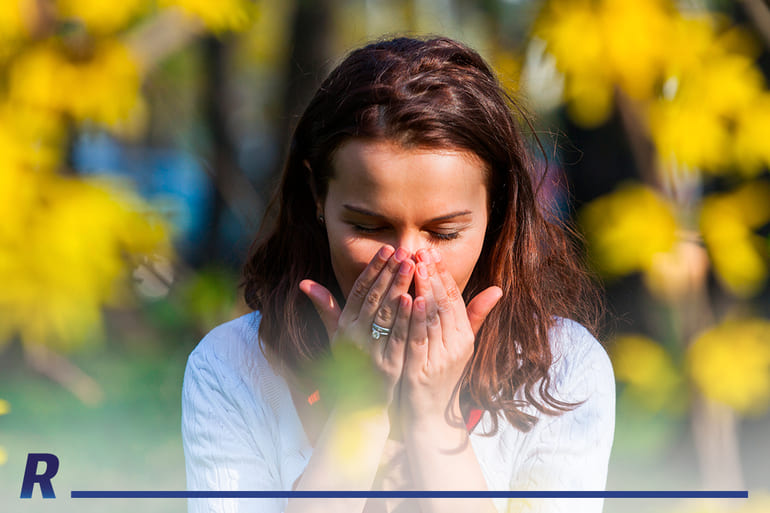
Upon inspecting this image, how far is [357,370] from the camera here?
0.87 meters

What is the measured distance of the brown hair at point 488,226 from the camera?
2.92ft

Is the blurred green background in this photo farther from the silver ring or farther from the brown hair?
the silver ring

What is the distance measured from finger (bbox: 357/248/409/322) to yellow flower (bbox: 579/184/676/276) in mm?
638

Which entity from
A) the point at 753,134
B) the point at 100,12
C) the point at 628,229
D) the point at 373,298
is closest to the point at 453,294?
the point at 373,298

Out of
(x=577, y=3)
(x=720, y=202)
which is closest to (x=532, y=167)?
(x=577, y=3)

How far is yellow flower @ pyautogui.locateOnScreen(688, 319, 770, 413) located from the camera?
1354 millimetres

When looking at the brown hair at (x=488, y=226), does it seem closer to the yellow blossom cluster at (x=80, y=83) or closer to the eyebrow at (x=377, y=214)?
the eyebrow at (x=377, y=214)

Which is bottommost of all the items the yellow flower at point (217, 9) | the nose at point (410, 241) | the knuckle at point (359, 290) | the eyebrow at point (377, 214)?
the knuckle at point (359, 290)

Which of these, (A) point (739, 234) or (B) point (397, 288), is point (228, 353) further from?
(A) point (739, 234)

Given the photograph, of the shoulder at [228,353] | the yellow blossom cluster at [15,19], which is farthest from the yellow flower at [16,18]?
the shoulder at [228,353]

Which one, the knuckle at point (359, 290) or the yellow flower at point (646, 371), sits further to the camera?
the yellow flower at point (646, 371)

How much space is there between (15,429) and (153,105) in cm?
83

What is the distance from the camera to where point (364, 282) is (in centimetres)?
85

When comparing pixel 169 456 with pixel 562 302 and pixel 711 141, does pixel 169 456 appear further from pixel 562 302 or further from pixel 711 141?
pixel 711 141
